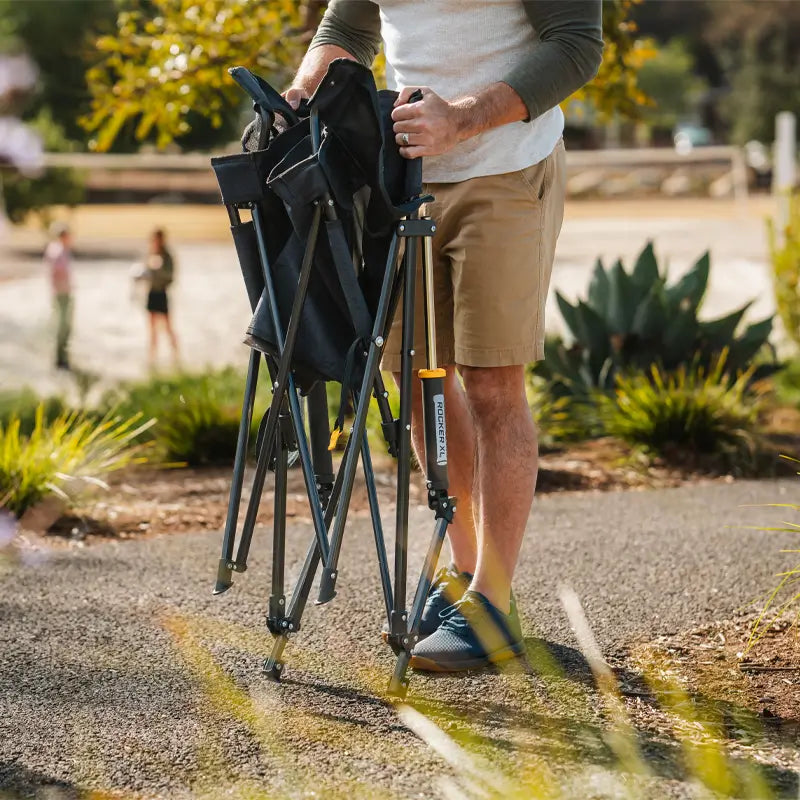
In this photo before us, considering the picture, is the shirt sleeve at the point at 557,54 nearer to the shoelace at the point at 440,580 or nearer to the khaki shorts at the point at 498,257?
the khaki shorts at the point at 498,257

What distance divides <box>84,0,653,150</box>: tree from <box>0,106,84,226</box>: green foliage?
19.1 metres

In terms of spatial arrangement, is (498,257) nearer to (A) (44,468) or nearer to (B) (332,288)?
(B) (332,288)

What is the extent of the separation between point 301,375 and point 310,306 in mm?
157

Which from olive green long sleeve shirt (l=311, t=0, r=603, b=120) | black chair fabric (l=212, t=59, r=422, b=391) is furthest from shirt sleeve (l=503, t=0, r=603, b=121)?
black chair fabric (l=212, t=59, r=422, b=391)

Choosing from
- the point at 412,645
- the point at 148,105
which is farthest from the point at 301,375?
the point at 148,105

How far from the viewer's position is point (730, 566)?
4.05 meters

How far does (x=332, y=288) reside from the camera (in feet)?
9.04

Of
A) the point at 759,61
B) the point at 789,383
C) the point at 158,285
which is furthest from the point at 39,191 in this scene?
the point at 759,61

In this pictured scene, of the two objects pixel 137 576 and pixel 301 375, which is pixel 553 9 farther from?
pixel 137 576

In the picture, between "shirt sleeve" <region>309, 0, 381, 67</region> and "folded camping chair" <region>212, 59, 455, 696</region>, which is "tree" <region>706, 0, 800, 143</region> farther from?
"folded camping chair" <region>212, 59, 455, 696</region>

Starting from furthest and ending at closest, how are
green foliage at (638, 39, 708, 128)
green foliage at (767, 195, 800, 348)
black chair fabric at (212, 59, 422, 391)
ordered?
green foliage at (638, 39, 708, 128), green foliage at (767, 195, 800, 348), black chair fabric at (212, 59, 422, 391)

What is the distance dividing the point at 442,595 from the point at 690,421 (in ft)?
10.2

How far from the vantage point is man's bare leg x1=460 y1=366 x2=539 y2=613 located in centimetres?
308

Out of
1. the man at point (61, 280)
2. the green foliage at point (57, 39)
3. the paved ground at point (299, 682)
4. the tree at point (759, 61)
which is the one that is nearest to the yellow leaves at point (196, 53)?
the paved ground at point (299, 682)
